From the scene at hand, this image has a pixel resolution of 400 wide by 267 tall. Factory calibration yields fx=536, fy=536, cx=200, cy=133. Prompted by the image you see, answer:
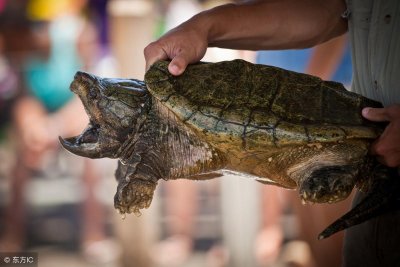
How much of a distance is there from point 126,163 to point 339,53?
6.41ft

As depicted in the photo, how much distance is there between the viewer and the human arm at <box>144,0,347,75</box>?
1715mm

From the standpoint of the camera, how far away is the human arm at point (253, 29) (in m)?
1.71

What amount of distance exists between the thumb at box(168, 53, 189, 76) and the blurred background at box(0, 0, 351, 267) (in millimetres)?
1664

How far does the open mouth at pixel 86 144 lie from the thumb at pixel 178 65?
34 cm

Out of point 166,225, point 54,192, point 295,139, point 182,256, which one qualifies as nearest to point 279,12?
point 295,139

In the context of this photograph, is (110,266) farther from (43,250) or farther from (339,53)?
(339,53)

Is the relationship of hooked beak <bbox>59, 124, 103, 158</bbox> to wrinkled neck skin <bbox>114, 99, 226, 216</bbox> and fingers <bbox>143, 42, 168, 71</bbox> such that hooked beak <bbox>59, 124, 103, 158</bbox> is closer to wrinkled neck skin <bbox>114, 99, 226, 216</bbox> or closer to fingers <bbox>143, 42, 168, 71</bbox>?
wrinkled neck skin <bbox>114, 99, 226, 216</bbox>

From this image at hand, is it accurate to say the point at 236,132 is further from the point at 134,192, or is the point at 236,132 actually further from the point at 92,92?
the point at 92,92

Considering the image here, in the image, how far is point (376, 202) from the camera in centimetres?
145

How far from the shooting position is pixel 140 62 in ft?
10.8

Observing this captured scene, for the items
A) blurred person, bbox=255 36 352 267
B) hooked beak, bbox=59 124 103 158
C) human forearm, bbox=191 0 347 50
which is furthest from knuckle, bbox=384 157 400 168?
blurred person, bbox=255 36 352 267

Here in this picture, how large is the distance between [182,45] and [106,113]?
1.09 feet

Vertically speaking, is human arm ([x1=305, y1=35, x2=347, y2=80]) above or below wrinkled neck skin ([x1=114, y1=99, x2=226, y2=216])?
above

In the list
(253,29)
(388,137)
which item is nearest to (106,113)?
(253,29)
